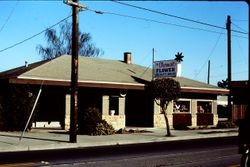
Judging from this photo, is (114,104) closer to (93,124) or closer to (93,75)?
(93,75)

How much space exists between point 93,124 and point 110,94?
518 centimetres

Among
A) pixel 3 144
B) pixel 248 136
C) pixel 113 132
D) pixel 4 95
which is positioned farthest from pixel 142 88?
pixel 248 136

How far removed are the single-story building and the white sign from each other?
1.16 meters

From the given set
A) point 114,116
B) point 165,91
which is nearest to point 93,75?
point 114,116

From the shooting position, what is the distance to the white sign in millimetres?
29609

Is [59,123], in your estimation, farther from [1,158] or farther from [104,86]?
[1,158]

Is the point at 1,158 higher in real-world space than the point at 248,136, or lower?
lower

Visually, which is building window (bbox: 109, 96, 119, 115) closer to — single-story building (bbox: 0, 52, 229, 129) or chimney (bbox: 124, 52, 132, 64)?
single-story building (bbox: 0, 52, 229, 129)

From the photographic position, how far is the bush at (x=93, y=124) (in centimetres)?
2462

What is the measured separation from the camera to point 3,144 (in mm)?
17969

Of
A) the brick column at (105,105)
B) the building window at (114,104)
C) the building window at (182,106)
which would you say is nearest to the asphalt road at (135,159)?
the brick column at (105,105)

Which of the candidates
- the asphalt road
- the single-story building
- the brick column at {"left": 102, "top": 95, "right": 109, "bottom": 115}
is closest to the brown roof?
the single-story building

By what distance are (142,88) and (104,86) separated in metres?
3.18

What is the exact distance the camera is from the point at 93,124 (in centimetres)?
2480
